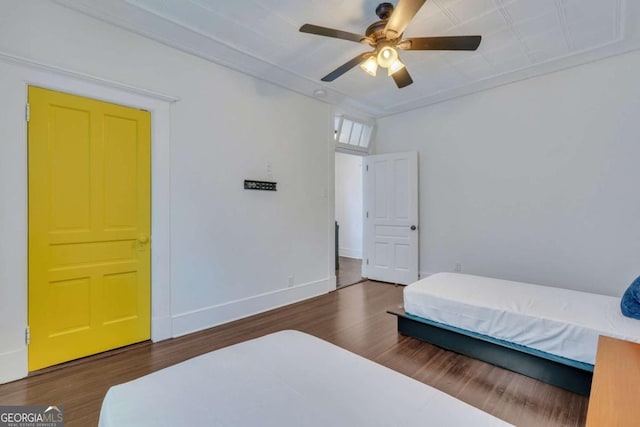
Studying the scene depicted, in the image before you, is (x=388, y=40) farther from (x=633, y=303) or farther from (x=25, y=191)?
(x=25, y=191)

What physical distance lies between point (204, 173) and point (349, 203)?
492 centimetres

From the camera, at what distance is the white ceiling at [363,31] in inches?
99.0

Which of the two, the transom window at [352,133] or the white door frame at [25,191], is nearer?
the white door frame at [25,191]

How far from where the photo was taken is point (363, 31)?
288cm

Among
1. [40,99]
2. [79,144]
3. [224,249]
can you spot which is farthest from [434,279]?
[40,99]

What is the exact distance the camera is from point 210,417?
949mm

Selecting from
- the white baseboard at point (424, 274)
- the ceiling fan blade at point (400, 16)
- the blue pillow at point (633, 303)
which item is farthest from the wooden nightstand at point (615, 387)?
the white baseboard at point (424, 274)

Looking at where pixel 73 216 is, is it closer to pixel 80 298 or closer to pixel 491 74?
pixel 80 298

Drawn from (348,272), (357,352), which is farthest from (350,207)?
(357,352)

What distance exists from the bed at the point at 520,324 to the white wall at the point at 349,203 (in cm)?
445

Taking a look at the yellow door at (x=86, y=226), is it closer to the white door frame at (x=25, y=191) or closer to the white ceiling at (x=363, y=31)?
the white door frame at (x=25, y=191)

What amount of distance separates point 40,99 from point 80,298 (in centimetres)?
165

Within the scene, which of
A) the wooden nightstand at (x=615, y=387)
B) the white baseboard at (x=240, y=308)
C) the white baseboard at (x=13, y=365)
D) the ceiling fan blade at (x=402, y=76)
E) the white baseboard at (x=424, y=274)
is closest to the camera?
the wooden nightstand at (x=615, y=387)

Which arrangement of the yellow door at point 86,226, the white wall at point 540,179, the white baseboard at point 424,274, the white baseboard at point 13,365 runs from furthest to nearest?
1. the white baseboard at point 424,274
2. the white wall at point 540,179
3. the yellow door at point 86,226
4. the white baseboard at point 13,365
